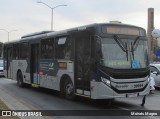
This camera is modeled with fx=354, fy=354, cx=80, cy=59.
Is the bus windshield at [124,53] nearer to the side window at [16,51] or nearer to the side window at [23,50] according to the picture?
the side window at [23,50]

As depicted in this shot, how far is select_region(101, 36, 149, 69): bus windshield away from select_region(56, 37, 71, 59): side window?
2.51 m

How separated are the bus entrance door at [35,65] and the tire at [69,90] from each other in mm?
3532

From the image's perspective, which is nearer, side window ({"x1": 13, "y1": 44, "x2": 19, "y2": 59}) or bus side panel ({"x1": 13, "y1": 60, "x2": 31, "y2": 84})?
bus side panel ({"x1": 13, "y1": 60, "x2": 31, "y2": 84})

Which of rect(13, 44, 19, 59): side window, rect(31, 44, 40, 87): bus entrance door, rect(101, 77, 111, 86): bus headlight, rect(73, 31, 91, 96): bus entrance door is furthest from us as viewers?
rect(13, 44, 19, 59): side window

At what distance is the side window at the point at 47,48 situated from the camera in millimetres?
16156

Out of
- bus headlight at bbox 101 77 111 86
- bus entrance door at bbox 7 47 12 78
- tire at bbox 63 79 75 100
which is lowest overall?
tire at bbox 63 79 75 100

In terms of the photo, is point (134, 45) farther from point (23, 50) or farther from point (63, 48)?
point (23, 50)

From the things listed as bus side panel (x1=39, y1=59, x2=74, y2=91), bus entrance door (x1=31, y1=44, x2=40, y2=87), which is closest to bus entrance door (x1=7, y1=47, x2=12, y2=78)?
bus entrance door (x1=31, y1=44, x2=40, y2=87)

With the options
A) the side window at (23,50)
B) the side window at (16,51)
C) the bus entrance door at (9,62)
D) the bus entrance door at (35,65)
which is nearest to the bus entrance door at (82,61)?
the bus entrance door at (35,65)

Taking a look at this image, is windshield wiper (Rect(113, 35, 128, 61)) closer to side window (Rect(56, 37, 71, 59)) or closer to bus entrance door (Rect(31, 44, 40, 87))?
side window (Rect(56, 37, 71, 59))

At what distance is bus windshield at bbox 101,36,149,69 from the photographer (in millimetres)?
12016

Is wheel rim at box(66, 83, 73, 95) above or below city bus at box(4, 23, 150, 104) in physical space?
below

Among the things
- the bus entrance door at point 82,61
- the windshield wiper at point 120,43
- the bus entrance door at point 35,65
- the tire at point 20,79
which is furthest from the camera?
the tire at point 20,79

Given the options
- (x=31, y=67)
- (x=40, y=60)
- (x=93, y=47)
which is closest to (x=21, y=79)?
(x=31, y=67)
